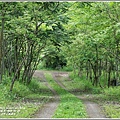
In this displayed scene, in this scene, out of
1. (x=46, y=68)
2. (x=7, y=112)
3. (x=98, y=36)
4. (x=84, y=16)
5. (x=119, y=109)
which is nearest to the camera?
(x=7, y=112)

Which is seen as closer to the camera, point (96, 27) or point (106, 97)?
point (106, 97)

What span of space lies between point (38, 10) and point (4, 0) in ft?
10.6

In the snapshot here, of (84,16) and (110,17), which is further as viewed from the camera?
(84,16)

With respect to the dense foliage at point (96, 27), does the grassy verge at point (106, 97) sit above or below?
below

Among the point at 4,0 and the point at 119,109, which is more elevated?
the point at 4,0

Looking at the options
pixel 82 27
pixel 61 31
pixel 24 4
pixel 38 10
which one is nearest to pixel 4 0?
pixel 24 4

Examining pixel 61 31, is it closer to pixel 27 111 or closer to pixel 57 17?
pixel 57 17

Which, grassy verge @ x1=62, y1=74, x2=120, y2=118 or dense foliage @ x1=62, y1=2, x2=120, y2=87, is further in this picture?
dense foliage @ x1=62, y1=2, x2=120, y2=87

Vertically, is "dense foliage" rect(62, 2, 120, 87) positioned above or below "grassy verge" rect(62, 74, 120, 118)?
above

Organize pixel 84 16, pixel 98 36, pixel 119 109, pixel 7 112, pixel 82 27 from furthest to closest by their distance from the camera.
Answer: pixel 82 27, pixel 84 16, pixel 98 36, pixel 119 109, pixel 7 112

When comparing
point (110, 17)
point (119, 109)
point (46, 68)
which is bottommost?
point (46, 68)

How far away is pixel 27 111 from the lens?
41.9 feet

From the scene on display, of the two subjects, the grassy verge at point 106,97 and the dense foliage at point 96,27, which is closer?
the grassy verge at point 106,97

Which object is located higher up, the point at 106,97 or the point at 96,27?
the point at 96,27
